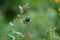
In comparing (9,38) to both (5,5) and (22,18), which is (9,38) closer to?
(22,18)

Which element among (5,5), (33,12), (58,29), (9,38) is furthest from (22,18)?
(5,5)

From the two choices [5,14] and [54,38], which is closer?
[54,38]

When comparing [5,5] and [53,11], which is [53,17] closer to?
[53,11]

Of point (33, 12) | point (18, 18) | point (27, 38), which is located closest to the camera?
point (27, 38)

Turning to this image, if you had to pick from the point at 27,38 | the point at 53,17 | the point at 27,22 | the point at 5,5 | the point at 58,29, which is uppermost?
Result: the point at 5,5

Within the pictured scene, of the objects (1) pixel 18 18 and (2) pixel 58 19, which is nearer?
(1) pixel 18 18

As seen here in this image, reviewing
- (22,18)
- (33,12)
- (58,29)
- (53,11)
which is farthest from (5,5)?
(22,18)

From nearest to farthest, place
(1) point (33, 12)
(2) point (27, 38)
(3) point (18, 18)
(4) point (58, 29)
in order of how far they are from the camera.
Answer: (2) point (27, 38) < (3) point (18, 18) < (4) point (58, 29) < (1) point (33, 12)

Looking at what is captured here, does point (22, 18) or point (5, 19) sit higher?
point (5, 19)

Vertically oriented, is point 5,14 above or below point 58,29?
above
